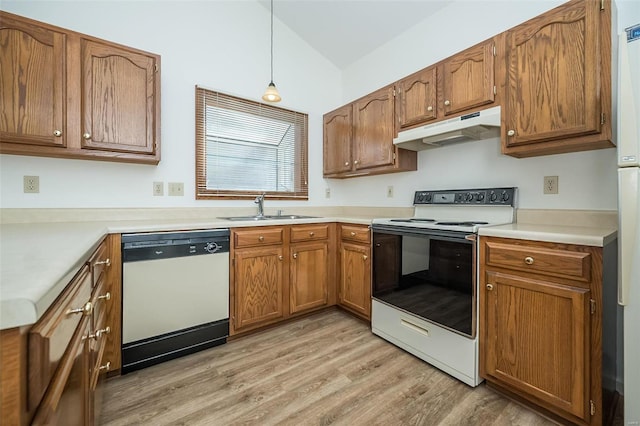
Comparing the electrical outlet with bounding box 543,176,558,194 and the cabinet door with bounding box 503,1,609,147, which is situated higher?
the cabinet door with bounding box 503,1,609,147

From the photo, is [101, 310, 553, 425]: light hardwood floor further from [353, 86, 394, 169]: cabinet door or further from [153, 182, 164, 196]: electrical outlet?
[353, 86, 394, 169]: cabinet door

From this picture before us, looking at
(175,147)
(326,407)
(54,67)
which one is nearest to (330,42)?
(175,147)

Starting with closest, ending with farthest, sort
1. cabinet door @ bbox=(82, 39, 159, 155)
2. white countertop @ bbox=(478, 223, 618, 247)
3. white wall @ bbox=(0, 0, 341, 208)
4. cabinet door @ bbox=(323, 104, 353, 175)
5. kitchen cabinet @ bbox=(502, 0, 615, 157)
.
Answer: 1. white countertop @ bbox=(478, 223, 618, 247)
2. kitchen cabinet @ bbox=(502, 0, 615, 157)
3. cabinet door @ bbox=(82, 39, 159, 155)
4. white wall @ bbox=(0, 0, 341, 208)
5. cabinet door @ bbox=(323, 104, 353, 175)

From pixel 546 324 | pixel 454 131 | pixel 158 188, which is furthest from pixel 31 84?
pixel 546 324

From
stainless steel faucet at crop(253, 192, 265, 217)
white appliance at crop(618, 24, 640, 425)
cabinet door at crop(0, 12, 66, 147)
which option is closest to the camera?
white appliance at crop(618, 24, 640, 425)

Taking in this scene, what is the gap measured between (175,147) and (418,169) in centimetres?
217

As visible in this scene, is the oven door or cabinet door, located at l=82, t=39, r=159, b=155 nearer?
the oven door

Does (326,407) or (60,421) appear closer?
(60,421)

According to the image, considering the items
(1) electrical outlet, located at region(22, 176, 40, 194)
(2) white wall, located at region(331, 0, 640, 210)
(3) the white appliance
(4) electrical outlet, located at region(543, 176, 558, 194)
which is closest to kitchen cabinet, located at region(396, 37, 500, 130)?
(2) white wall, located at region(331, 0, 640, 210)

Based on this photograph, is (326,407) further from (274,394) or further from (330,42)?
(330,42)

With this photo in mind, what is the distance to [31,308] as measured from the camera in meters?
0.47

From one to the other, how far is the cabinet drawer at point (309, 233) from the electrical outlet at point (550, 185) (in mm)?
1667

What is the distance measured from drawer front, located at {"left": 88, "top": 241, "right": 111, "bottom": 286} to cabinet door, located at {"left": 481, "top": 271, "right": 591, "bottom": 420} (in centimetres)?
193

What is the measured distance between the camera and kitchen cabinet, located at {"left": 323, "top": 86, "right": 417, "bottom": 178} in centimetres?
252
